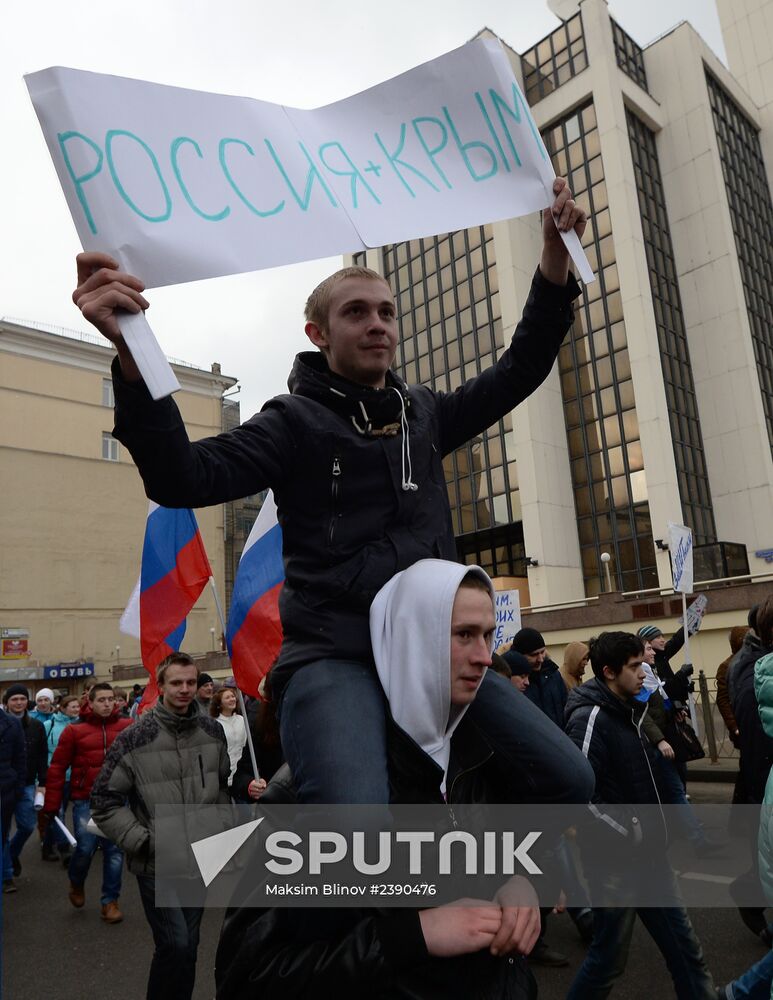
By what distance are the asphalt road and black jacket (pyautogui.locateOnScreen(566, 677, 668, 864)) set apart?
51.5 inches

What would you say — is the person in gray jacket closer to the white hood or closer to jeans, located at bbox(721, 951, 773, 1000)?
jeans, located at bbox(721, 951, 773, 1000)

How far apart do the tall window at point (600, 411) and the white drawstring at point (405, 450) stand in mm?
35089

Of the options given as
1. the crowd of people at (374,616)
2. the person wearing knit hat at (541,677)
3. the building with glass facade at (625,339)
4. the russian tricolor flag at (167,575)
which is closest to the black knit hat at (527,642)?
the person wearing knit hat at (541,677)

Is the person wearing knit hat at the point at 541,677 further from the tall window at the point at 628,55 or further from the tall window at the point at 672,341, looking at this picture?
the tall window at the point at 628,55

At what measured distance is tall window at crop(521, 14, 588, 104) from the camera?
4003 cm

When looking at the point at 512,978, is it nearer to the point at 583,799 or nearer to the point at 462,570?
the point at 583,799

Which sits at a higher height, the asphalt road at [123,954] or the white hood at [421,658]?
the white hood at [421,658]

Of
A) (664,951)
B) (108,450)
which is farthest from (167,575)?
(108,450)

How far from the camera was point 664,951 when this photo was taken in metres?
4.30

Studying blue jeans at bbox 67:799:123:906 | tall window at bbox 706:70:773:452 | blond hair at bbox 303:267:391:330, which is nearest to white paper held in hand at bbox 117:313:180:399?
blond hair at bbox 303:267:391:330

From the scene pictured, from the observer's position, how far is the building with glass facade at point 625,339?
3666 cm

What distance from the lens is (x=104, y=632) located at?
46531 millimetres

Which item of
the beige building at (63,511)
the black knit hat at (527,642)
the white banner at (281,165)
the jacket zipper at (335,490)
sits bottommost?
the black knit hat at (527,642)

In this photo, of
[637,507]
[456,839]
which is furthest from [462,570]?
[637,507]
